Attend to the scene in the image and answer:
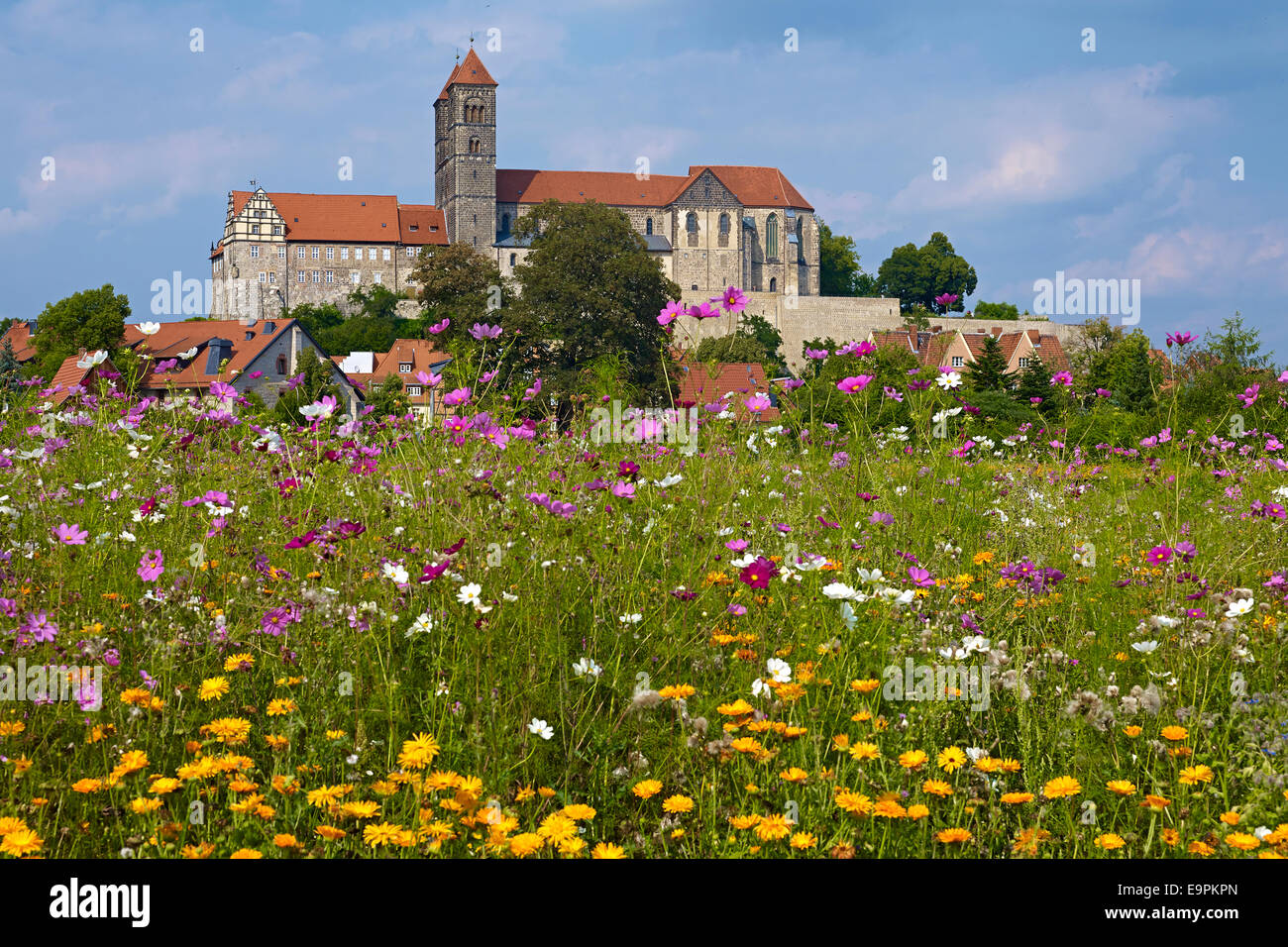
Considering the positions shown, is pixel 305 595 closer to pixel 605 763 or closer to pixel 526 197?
pixel 605 763

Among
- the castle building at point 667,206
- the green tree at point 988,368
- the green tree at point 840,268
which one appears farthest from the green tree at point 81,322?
the green tree at point 840,268

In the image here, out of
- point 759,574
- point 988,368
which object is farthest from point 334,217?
point 759,574

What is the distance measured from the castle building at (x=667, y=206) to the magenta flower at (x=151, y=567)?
83.1 m

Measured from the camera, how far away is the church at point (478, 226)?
8688 cm

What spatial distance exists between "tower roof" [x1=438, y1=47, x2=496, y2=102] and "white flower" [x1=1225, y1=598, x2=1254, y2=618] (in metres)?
95.1

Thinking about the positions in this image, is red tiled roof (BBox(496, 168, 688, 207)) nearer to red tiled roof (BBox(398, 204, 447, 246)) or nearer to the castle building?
the castle building

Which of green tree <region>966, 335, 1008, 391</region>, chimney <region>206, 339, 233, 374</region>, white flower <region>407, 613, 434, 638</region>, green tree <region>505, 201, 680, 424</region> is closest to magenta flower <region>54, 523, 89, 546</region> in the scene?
white flower <region>407, 613, 434, 638</region>

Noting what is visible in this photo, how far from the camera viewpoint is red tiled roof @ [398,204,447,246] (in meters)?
88.2

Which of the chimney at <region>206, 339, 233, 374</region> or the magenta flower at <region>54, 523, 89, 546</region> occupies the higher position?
the chimney at <region>206, 339, 233, 374</region>

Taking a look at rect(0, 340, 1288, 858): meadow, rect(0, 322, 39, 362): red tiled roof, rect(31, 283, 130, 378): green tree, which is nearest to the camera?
rect(0, 340, 1288, 858): meadow

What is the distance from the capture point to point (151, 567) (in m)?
3.16

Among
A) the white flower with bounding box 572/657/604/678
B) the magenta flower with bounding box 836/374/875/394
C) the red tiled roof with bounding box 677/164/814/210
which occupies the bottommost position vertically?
the white flower with bounding box 572/657/604/678

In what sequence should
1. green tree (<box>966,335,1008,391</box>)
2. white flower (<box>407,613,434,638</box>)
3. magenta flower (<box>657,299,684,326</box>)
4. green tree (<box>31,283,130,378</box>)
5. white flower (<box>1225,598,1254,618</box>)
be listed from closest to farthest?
white flower (<box>407,613,434,638</box>), white flower (<box>1225,598,1254,618</box>), magenta flower (<box>657,299,684,326</box>), green tree (<box>966,335,1008,391</box>), green tree (<box>31,283,130,378</box>)
